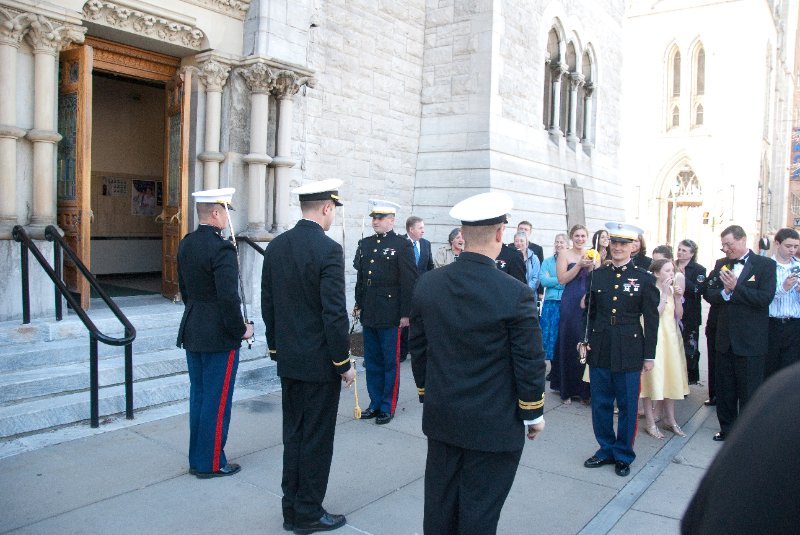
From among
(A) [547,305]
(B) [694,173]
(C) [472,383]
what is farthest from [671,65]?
(C) [472,383]

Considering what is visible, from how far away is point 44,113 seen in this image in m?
6.59

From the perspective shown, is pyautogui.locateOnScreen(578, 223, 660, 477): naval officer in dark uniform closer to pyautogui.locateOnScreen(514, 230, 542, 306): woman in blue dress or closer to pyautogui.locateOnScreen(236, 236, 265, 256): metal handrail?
pyautogui.locateOnScreen(514, 230, 542, 306): woman in blue dress

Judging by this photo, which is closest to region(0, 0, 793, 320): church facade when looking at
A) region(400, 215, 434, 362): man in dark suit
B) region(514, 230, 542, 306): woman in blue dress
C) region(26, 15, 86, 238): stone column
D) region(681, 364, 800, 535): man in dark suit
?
region(26, 15, 86, 238): stone column

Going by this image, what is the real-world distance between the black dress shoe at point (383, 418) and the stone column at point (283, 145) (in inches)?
141

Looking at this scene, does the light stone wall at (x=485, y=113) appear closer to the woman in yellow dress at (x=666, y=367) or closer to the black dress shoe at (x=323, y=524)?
the woman in yellow dress at (x=666, y=367)

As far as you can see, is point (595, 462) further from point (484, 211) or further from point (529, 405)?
point (484, 211)

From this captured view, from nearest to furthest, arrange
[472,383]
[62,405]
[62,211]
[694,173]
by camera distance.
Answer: [472,383]
[62,405]
[62,211]
[694,173]

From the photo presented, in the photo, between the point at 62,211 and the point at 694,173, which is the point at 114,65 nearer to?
the point at 62,211

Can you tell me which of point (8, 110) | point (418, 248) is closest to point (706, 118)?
point (418, 248)

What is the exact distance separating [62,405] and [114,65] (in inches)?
176

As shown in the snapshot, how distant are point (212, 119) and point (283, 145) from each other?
1.01 meters

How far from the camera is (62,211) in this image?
730 cm

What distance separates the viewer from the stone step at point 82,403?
5.19 m

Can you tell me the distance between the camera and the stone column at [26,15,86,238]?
6.51 meters
